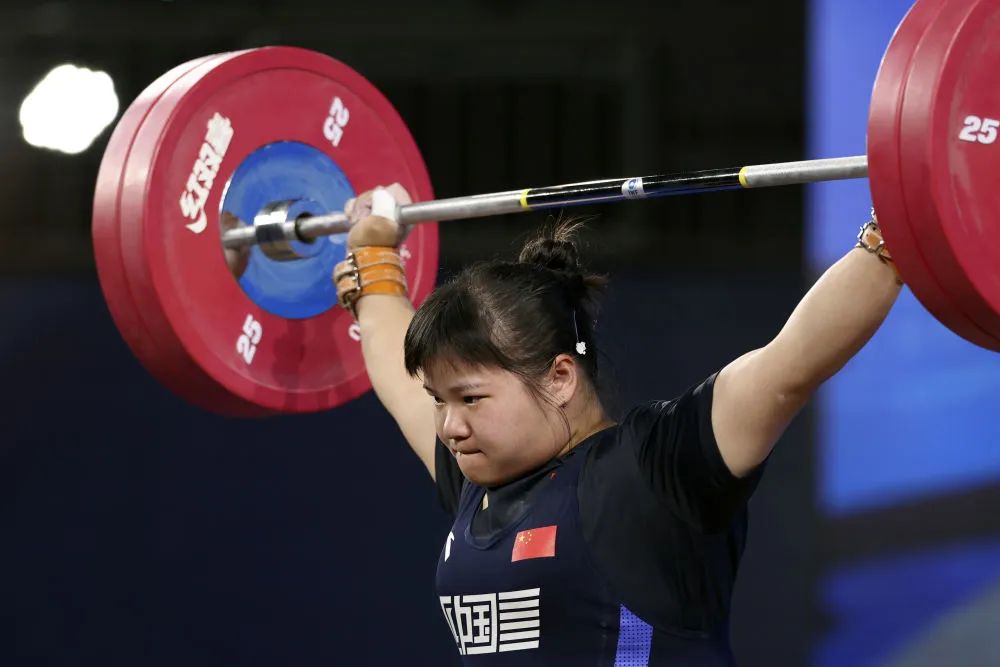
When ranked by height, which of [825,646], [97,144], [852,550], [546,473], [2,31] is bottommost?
[825,646]

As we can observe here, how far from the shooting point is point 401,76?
13.2 feet

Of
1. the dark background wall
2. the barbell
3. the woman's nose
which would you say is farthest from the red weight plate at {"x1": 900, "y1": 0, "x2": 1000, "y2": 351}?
the dark background wall

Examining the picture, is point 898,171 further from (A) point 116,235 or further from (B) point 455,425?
(A) point 116,235

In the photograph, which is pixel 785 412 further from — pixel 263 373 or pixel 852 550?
pixel 852 550

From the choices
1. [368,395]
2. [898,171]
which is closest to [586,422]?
[898,171]

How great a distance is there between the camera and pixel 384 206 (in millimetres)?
2293

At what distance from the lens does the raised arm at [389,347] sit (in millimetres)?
2117

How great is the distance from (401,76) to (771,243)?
46.5 inches

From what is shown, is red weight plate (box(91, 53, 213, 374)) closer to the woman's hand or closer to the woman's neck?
the woman's hand

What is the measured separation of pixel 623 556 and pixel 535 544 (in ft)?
0.39

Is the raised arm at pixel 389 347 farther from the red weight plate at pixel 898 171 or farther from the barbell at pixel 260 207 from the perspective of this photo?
the red weight plate at pixel 898 171

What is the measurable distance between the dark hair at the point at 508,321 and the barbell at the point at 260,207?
247mm

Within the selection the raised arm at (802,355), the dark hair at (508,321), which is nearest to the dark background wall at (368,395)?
the dark hair at (508,321)

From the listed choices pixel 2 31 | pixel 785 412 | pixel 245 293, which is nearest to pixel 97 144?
pixel 2 31
